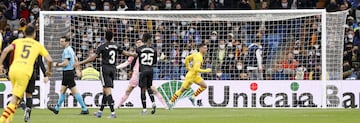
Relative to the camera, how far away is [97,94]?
29172 mm

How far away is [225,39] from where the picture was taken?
30500 mm

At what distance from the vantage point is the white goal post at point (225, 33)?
2906 cm

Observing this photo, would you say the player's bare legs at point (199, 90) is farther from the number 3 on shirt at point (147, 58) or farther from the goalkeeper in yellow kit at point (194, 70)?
the number 3 on shirt at point (147, 58)

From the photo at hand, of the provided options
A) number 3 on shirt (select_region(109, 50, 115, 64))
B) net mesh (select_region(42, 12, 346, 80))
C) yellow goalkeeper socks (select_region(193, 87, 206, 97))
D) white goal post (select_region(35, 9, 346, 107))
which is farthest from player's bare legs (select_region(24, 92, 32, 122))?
net mesh (select_region(42, 12, 346, 80))

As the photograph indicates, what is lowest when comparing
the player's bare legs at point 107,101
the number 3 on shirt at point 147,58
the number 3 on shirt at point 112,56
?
the player's bare legs at point 107,101

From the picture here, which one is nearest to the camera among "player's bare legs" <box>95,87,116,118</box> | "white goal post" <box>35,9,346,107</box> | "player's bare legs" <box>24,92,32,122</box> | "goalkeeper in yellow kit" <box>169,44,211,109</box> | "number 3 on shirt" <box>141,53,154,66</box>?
"player's bare legs" <box>24,92,32,122</box>

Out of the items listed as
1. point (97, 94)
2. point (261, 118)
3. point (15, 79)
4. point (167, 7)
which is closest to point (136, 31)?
point (97, 94)

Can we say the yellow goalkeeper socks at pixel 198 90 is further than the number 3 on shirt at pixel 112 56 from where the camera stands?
Yes

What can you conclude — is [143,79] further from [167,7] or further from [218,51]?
[167,7]

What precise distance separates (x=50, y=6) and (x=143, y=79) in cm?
1262

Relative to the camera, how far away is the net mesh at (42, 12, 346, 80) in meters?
29.2

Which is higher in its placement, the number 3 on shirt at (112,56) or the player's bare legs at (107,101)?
the number 3 on shirt at (112,56)

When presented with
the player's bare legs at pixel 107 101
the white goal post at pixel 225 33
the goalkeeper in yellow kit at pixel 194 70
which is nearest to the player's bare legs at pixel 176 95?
the goalkeeper in yellow kit at pixel 194 70

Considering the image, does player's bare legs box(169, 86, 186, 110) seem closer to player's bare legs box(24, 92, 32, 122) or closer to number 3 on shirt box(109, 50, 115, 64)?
number 3 on shirt box(109, 50, 115, 64)
